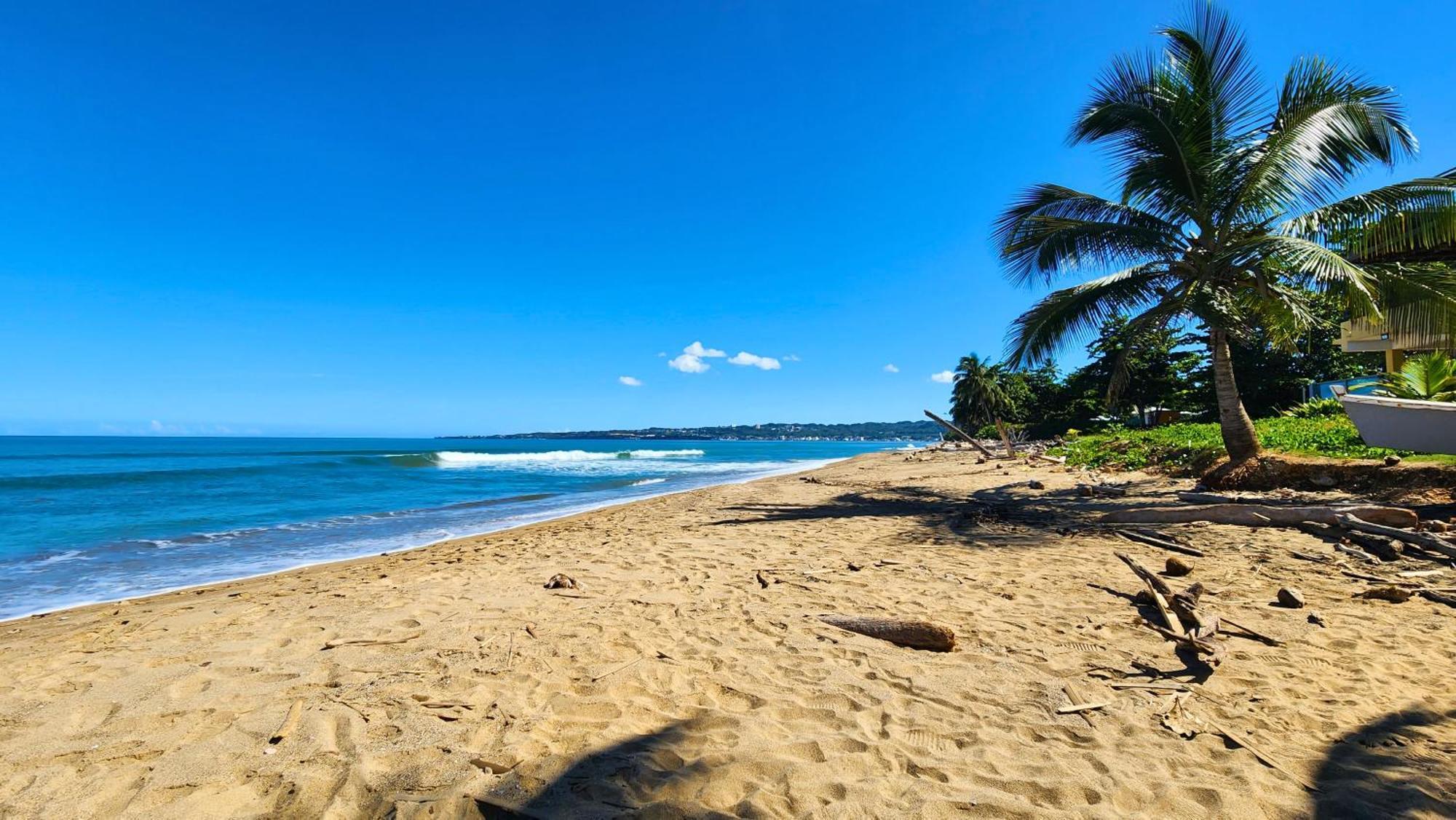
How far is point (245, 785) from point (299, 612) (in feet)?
10.8

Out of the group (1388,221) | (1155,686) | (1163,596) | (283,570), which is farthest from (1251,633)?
(283,570)

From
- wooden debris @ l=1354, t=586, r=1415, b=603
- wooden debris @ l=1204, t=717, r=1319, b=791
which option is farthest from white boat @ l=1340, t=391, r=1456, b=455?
wooden debris @ l=1204, t=717, r=1319, b=791

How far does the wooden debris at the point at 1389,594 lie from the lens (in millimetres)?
→ 4332

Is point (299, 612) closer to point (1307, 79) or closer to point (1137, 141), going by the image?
point (1137, 141)

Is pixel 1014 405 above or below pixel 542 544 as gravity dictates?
above

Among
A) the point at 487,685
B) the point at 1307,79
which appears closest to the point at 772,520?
the point at 487,685

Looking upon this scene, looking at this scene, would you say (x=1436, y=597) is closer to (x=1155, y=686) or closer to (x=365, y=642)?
(x=1155, y=686)

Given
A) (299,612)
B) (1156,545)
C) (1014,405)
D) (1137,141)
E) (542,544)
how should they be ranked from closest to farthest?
1. (299,612)
2. (1156,545)
3. (542,544)
4. (1137,141)
5. (1014,405)

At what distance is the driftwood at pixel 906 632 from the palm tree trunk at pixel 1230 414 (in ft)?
28.3

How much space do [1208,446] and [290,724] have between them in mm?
14745

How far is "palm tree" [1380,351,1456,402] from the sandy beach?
7.17 m

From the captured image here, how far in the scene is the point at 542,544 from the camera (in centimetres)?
885

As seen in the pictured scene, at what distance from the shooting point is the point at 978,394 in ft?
174

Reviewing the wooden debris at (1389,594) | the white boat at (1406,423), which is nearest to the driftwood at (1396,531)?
the wooden debris at (1389,594)
